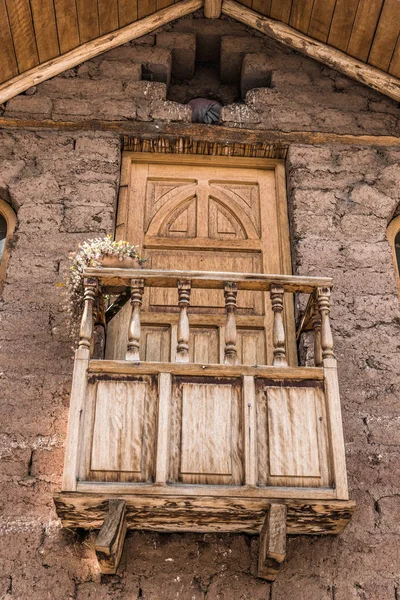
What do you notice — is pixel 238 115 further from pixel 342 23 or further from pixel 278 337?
pixel 278 337

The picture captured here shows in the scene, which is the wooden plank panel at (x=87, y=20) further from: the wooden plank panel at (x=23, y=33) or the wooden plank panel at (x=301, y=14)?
the wooden plank panel at (x=301, y=14)

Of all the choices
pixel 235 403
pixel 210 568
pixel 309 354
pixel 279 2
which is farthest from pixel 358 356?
pixel 279 2

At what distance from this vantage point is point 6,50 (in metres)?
5.92

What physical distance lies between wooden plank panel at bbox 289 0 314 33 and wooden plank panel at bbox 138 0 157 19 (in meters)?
1.18

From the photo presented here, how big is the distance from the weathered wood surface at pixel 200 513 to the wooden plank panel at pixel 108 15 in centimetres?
407

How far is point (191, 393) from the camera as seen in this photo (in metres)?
4.15

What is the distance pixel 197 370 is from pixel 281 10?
374 centimetres

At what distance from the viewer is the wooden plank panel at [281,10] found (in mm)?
6434

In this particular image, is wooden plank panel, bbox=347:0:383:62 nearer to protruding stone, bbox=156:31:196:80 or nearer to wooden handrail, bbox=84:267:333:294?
protruding stone, bbox=156:31:196:80

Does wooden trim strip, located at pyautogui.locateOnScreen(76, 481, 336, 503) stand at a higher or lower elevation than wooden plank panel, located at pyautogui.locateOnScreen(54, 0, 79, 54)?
lower

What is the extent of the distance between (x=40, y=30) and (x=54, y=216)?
160 cm

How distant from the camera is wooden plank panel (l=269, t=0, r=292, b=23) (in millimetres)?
6434

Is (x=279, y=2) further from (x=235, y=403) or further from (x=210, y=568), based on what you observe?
(x=210, y=568)

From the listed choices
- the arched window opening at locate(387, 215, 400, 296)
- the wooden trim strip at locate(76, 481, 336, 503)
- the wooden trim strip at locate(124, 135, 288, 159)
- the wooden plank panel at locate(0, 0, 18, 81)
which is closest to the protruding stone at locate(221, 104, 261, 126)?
the wooden trim strip at locate(124, 135, 288, 159)
